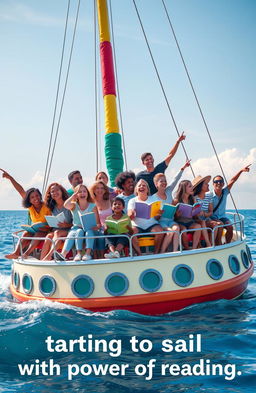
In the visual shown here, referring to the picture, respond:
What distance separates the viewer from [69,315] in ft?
23.6

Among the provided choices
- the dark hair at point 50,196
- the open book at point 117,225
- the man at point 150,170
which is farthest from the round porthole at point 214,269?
the dark hair at point 50,196

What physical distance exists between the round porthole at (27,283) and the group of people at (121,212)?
52cm

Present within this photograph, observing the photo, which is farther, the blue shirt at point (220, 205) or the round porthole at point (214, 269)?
the blue shirt at point (220, 205)

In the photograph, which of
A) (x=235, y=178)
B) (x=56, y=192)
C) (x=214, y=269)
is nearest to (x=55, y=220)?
(x=56, y=192)

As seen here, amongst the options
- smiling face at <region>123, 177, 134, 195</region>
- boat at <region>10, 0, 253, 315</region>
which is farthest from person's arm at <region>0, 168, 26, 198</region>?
smiling face at <region>123, 177, 134, 195</region>

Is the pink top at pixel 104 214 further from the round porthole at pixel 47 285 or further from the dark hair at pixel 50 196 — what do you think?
the round porthole at pixel 47 285

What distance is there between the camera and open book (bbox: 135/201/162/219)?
315 inches

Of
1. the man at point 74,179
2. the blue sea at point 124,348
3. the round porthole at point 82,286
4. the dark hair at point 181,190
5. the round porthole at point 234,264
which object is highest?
the man at point 74,179

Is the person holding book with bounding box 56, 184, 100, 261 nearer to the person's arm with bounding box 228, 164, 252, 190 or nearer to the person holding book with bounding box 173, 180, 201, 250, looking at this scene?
the person holding book with bounding box 173, 180, 201, 250

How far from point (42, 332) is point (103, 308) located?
1.17 m

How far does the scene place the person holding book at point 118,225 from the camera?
7.64m

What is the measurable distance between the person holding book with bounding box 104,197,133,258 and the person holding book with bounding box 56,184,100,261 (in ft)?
0.94

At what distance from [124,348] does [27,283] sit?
3.05m

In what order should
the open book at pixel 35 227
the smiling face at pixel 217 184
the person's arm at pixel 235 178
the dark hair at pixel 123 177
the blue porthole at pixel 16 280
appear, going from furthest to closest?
the person's arm at pixel 235 178
the smiling face at pixel 217 184
the open book at pixel 35 227
the blue porthole at pixel 16 280
the dark hair at pixel 123 177
